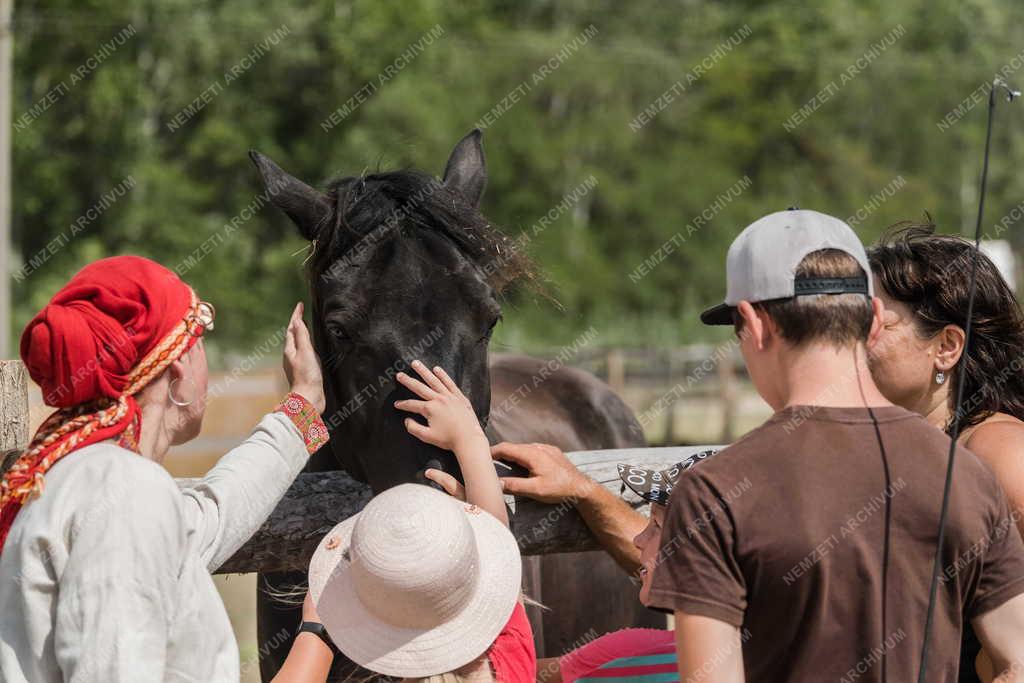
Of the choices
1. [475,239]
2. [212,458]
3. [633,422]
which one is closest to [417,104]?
[212,458]

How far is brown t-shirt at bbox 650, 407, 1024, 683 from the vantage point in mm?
1884

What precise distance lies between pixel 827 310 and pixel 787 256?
118 mm

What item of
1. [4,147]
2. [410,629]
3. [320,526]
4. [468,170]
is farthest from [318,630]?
[4,147]

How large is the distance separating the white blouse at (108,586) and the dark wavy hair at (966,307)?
5.71 ft

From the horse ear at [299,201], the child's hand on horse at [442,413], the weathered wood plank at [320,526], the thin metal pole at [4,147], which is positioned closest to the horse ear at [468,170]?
the horse ear at [299,201]

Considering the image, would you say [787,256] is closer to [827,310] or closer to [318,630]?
[827,310]

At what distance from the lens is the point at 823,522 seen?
1886 mm

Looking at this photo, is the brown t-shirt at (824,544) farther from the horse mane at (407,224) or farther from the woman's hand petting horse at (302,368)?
the horse mane at (407,224)

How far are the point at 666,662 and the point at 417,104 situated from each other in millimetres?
28256

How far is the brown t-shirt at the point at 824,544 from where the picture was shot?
1884 mm

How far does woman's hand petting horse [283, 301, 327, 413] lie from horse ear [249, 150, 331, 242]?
71cm

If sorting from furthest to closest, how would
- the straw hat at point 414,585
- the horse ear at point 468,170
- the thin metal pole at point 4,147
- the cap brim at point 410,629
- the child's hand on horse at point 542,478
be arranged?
the thin metal pole at point 4,147
the horse ear at point 468,170
the child's hand on horse at point 542,478
the cap brim at point 410,629
the straw hat at point 414,585

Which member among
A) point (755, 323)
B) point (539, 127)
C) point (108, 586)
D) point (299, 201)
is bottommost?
point (108, 586)

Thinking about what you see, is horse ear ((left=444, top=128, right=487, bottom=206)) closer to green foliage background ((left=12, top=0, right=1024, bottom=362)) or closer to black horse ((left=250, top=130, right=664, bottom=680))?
black horse ((left=250, top=130, right=664, bottom=680))
